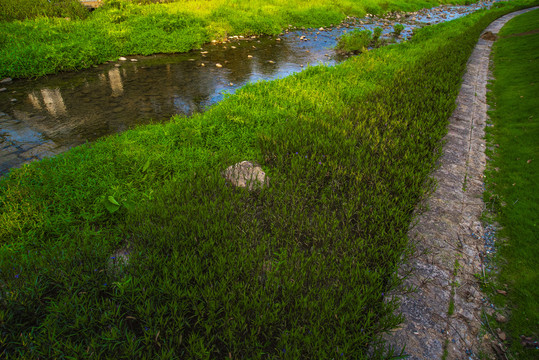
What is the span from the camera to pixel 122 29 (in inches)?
466

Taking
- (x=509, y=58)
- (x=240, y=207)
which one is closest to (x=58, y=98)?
(x=240, y=207)

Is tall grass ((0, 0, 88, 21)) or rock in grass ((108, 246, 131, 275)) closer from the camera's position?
rock in grass ((108, 246, 131, 275))

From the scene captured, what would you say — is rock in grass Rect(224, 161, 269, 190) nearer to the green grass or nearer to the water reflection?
the green grass

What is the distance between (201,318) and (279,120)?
4781 millimetres

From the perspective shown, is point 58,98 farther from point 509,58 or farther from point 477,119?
point 509,58

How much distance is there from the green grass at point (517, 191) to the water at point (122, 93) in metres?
6.55

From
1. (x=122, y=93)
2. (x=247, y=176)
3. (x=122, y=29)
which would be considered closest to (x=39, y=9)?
(x=122, y=29)

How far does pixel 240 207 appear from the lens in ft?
11.7

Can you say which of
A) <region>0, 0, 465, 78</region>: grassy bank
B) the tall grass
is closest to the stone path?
<region>0, 0, 465, 78</region>: grassy bank

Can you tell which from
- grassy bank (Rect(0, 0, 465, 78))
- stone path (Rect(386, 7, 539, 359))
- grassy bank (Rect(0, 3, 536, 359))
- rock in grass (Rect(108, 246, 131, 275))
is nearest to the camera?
grassy bank (Rect(0, 3, 536, 359))

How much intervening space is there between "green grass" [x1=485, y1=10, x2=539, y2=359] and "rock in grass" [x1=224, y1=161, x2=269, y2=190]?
3.00 meters

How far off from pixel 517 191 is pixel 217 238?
4561 mm

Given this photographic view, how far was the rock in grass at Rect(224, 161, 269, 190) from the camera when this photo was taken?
407cm

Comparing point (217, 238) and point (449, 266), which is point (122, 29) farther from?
point (449, 266)
